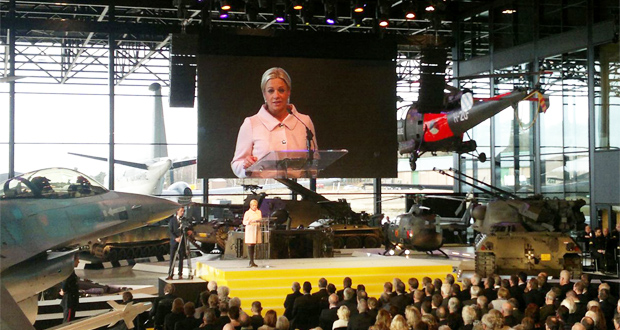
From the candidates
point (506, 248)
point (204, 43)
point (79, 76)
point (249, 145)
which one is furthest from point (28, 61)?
point (506, 248)

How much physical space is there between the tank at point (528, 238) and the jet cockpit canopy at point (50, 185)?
→ 8.31 meters

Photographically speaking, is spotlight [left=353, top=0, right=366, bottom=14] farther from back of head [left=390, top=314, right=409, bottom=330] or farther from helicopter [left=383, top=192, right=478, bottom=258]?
back of head [left=390, top=314, right=409, bottom=330]

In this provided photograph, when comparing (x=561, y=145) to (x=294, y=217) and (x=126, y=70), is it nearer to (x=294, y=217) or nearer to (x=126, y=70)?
(x=294, y=217)

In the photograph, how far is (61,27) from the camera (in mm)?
19500

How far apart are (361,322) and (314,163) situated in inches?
196

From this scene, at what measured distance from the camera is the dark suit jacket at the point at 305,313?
8.24 metres

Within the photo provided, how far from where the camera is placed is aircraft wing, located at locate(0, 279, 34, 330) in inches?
215

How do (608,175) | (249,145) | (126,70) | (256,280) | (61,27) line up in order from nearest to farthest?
(256,280) < (249,145) < (608,175) < (61,27) < (126,70)

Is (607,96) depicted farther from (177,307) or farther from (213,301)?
(177,307)

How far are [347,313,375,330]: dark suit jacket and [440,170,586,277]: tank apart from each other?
24.1ft

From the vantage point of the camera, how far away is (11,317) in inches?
217

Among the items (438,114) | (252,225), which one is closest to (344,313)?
(252,225)

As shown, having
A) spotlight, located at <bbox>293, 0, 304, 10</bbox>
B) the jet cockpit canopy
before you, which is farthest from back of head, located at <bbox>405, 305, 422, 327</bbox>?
spotlight, located at <bbox>293, 0, 304, 10</bbox>

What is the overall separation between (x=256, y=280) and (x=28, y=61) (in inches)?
630
